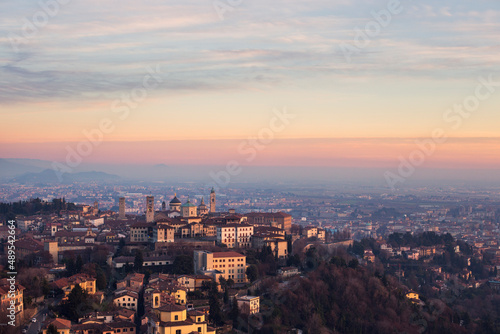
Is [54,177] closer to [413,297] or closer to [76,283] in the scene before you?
[413,297]

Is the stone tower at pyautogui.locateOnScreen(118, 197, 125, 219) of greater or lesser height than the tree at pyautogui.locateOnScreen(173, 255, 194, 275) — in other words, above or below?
above

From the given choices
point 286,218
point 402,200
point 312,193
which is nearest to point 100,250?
point 286,218

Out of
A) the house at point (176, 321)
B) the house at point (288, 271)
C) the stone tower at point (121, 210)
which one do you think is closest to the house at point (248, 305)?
the house at point (176, 321)

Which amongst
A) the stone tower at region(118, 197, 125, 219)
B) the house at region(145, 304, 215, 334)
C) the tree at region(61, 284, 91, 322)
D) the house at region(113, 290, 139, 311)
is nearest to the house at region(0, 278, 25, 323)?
the tree at region(61, 284, 91, 322)

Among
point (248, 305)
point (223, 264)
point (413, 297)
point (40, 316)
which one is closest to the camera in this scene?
point (40, 316)

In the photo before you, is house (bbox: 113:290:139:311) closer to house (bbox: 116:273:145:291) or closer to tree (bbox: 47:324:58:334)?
house (bbox: 116:273:145:291)

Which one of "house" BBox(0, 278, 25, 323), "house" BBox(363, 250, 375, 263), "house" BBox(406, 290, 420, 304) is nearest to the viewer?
"house" BBox(0, 278, 25, 323)

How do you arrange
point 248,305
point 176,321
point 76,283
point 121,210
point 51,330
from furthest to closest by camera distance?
point 121,210, point 248,305, point 76,283, point 176,321, point 51,330

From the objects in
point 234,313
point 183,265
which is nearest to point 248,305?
point 234,313

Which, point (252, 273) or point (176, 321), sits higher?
→ point (252, 273)

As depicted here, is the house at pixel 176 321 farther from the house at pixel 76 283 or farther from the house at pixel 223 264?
the house at pixel 223 264
